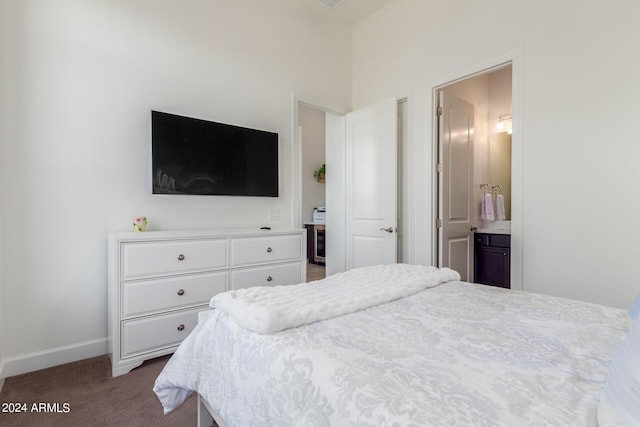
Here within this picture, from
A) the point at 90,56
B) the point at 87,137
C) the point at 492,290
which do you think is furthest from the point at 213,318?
the point at 90,56

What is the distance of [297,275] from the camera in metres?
2.90

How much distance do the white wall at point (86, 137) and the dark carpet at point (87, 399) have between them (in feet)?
0.71

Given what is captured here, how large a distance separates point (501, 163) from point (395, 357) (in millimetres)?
3771

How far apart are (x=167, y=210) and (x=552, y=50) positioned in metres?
3.19

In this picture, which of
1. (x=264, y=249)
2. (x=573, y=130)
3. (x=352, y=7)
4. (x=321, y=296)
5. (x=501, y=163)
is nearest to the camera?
(x=321, y=296)

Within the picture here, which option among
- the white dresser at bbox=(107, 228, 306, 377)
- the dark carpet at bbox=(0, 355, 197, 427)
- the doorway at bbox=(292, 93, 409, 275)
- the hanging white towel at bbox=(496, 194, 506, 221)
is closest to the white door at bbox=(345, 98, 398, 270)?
the doorway at bbox=(292, 93, 409, 275)

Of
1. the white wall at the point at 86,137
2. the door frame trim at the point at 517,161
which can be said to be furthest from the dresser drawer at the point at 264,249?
the door frame trim at the point at 517,161

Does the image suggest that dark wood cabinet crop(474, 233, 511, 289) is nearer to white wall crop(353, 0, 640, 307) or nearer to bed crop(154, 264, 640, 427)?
white wall crop(353, 0, 640, 307)

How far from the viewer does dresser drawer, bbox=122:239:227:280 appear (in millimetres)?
2033

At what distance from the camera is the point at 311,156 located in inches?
242

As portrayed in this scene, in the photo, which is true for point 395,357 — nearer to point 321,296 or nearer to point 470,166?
point 321,296

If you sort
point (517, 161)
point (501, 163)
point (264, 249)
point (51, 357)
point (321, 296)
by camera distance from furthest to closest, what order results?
point (501, 163), point (264, 249), point (517, 161), point (51, 357), point (321, 296)

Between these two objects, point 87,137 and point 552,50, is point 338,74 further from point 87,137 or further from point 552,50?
point 87,137

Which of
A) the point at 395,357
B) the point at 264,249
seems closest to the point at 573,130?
the point at 395,357
